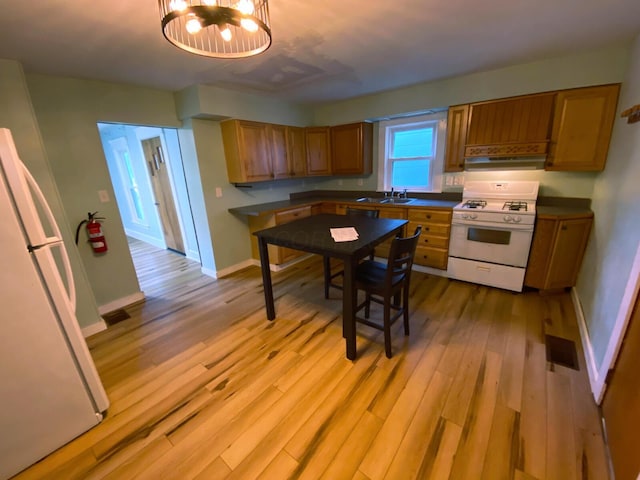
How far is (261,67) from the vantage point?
2.53 m

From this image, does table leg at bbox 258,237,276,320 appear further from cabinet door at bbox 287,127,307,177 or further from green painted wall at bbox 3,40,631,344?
cabinet door at bbox 287,127,307,177

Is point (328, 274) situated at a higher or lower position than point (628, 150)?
lower

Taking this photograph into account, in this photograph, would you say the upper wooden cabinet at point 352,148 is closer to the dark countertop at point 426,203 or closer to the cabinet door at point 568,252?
the dark countertop at point 426,203

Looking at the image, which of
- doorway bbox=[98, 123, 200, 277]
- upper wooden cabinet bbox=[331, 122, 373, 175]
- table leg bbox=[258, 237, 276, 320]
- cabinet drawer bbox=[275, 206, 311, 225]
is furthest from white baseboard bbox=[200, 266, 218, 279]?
upper wooden cabinet bbox=[331, 122, 373, 175]

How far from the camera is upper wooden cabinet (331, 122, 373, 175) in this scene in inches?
158

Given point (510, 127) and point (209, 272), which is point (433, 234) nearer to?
point (510, 127)

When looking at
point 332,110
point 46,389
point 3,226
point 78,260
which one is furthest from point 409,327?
point 332,110

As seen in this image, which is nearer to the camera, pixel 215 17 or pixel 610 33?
pixel 215 17

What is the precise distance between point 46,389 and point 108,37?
88.7 inches

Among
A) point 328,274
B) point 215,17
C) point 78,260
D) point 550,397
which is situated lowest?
point 550,397

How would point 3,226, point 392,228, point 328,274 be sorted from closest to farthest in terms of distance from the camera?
point 3,226 < point 392,228 < point 328,274

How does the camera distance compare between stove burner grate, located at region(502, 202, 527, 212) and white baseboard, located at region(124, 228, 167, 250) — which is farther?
white baseboard, located at region(124, 228, 167, 250)

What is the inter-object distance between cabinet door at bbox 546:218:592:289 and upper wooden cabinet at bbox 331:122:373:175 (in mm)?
2533

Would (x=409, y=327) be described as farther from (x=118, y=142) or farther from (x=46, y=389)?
(x=118, y=142)
